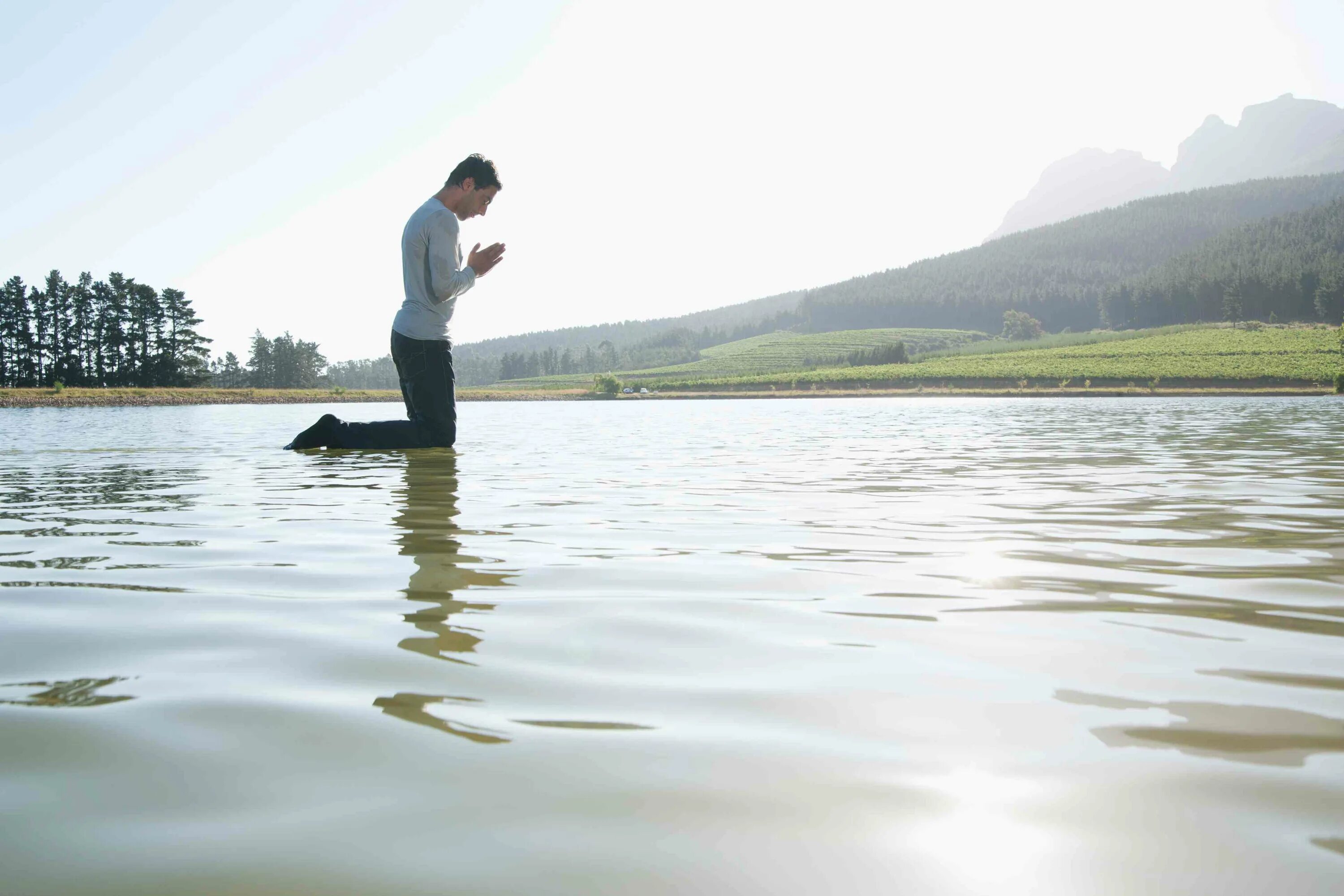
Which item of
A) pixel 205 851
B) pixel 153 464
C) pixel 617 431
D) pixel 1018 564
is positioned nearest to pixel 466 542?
pixel 1018 564

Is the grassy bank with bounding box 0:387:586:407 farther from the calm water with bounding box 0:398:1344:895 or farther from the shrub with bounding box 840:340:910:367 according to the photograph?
the shrub with bounding box 840:340:910:367

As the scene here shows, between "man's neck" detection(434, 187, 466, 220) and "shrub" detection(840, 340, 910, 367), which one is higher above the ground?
"shrub" detection(840, 340, 910, 367)

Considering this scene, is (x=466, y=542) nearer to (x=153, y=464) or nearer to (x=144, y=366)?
(x=153, y=464)

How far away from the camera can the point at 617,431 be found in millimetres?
16609

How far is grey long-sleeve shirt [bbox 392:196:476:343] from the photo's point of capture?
8.84 meters

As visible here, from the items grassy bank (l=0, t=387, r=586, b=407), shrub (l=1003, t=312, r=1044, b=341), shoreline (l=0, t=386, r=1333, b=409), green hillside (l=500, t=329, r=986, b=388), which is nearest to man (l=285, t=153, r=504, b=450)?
shoreline (l=0, t=386, r=1333, b=409)

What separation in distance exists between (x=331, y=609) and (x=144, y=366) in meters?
95.9

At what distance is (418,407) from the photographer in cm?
974

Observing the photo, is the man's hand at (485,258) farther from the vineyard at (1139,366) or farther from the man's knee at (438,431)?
the vineyard at (1139,366)

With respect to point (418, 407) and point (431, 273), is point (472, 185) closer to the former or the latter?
point (431, 273)

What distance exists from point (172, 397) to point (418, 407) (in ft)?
224

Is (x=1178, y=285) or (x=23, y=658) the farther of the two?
(x=1178, y=285)

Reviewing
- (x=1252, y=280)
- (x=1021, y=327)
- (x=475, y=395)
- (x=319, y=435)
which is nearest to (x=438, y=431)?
(x=319, y=435)

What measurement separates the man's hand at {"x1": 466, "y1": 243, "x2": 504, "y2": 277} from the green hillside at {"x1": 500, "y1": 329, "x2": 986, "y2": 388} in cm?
12460
